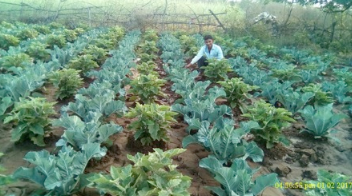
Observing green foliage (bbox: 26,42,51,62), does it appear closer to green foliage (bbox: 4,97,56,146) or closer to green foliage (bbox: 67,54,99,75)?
green foliage (bbox: 67,54,99,75)

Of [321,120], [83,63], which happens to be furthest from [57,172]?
[83,63]

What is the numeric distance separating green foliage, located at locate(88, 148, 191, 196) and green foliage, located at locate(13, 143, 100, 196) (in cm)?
23

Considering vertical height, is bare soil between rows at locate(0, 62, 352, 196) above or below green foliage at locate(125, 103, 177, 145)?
below

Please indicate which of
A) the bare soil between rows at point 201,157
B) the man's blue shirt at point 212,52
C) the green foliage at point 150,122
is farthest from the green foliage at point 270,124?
the man's blue shirt at point 212,52

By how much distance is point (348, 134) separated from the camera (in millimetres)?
4680

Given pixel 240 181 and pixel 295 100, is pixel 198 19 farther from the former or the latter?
pixel 240 181

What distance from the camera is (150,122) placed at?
3.52 meters

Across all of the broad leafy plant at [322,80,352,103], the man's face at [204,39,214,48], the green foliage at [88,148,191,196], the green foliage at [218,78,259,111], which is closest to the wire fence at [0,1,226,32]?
the man's face at [204,39,214,48]

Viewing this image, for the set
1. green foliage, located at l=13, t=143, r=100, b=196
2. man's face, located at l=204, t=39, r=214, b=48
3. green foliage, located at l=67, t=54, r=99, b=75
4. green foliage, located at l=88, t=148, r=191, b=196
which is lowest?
green foliage, located at l=13, t=143, r=100, b=196

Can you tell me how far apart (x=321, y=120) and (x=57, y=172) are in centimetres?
339

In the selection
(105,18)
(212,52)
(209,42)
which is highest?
(105,18)

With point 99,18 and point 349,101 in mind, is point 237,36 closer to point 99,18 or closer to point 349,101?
point 99,18

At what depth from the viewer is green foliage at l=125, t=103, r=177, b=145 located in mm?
3537

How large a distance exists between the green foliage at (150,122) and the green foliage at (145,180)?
3.14 ft
